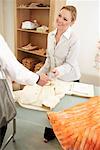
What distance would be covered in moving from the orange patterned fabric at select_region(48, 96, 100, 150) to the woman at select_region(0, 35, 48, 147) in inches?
10.3

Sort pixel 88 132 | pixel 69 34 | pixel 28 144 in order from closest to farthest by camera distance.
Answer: pixel 88 132, pixel 28 144, pixel 69 34

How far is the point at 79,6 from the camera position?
271 centimetres

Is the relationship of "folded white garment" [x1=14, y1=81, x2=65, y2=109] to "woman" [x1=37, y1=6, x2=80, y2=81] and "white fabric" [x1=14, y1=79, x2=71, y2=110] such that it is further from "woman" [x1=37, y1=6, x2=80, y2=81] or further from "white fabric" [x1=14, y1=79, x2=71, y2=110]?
"woman" [x1=37, y1=6, x2=80, y2=81]

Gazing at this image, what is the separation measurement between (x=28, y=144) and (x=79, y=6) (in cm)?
181

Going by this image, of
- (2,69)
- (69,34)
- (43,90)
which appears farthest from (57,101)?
(69,34)

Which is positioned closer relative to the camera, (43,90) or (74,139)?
(74,139)

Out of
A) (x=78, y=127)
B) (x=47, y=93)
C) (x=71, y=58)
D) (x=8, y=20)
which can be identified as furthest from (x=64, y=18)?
(x=8, y=20)

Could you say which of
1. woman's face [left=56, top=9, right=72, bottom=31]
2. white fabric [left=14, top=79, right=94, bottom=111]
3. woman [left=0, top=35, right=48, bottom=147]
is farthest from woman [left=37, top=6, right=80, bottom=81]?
woman [left=0, top=35, right=48, bottom=147]

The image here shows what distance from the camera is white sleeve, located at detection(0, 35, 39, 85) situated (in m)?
1.27

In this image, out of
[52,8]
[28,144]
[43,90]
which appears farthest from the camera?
[52,8]

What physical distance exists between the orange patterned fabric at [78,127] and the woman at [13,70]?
261 mm

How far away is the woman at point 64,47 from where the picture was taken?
77.9 inches

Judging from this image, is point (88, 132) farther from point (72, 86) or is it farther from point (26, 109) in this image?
point (72, 86)

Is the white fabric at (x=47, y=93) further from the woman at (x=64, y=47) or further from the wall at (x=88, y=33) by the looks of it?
the wall at (x=88, y=33)
